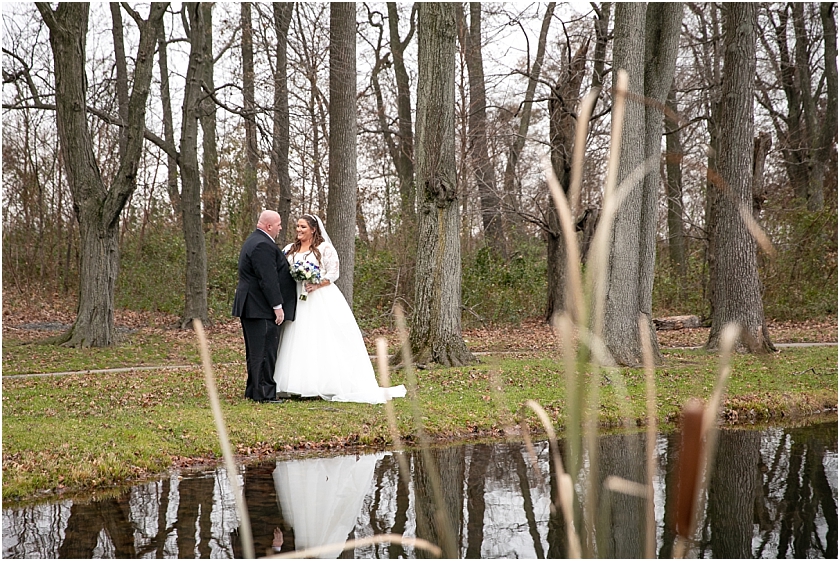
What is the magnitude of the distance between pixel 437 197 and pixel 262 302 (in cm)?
358

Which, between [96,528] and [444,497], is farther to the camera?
[444,497]

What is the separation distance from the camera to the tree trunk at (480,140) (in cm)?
2070

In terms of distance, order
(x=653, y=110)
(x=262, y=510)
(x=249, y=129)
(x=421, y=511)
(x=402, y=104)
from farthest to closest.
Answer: (x=402, y=104) → (x=249, y=129) → (x=653, y=110) → (x=421, y=511) → (x=262, y=510)

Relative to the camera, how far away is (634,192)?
37.3 feet

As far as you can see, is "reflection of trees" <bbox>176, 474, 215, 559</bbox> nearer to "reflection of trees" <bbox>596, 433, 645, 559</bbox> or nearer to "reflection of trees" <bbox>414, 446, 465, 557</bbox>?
"reflection of trees" <bbox>414, 446, 465, 557</bbox>

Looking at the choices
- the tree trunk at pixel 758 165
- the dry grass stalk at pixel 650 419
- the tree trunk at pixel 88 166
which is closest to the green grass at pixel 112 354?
the tree trunk at pixel 88 166

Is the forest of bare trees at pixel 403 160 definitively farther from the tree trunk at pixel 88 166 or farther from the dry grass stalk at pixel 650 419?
the dry grass stalk at pixel 650 419

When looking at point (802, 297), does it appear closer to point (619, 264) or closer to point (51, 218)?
point (619, 264)

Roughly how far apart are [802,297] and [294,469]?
18.9 metres

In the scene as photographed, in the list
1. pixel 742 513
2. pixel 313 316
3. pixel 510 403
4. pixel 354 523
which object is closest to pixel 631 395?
pixel 510 403

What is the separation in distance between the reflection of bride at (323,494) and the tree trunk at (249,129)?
13.1m

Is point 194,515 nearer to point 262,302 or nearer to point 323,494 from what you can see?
point 323,494

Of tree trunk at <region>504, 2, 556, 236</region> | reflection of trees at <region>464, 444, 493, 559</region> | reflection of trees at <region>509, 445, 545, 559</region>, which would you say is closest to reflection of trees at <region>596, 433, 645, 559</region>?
reflection of trees at <region>509, 445, 545, 559</region>

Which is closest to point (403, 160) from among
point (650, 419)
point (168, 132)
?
point (168, 132)
